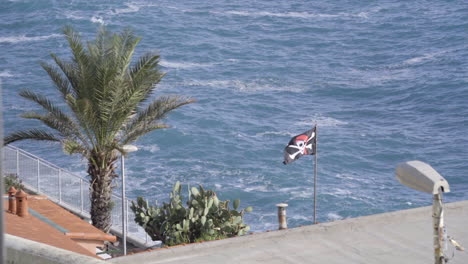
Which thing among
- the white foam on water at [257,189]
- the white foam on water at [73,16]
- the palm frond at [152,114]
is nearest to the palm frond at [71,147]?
the palm frond at [152,114]

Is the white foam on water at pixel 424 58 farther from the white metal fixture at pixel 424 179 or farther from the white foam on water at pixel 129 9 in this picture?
the white metal fixture at pixel 424 179

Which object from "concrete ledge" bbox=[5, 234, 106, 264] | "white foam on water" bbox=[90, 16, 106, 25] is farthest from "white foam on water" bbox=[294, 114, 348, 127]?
"concrete ledge" bbox=[5, 234, 106, 264]

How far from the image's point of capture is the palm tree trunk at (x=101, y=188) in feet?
71.2

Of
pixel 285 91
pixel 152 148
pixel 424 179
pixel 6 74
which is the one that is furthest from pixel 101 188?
pixel 6 74

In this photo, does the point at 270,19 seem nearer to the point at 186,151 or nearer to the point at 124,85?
the point at 186,151

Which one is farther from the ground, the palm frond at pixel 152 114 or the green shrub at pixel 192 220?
the palm frond at pixel 152 114

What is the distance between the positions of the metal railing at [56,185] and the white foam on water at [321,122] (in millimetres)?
Answer: 22523

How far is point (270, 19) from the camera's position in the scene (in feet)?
246

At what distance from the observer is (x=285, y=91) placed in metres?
53.1

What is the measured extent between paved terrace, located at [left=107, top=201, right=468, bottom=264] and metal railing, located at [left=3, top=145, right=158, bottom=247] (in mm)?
10156

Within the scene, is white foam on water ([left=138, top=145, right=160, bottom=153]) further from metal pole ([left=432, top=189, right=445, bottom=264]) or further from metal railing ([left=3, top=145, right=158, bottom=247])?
metal pole ([left=432, top=189, right=445, bottom=264])

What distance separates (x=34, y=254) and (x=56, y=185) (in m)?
18.8

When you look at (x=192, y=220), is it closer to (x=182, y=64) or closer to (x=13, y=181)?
(x=13, y=181)

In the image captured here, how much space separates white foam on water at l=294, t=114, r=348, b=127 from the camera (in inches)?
1805
